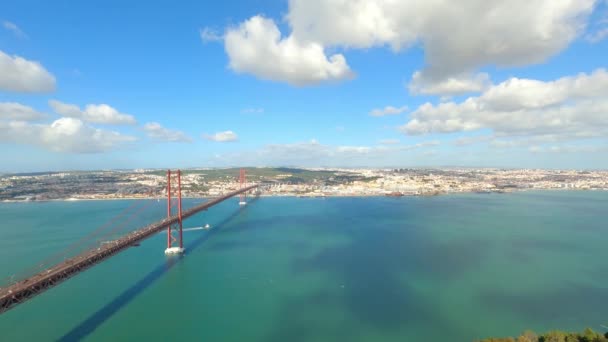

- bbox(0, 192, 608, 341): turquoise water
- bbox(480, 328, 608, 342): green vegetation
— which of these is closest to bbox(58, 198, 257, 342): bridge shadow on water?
bbox(0, 192, 608, 341): turquoise water

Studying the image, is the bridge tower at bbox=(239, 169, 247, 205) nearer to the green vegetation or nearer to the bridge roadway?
the bridge roadway

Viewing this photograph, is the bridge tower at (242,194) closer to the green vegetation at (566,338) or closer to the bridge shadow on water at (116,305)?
the bridge shadow on water at (116,305)

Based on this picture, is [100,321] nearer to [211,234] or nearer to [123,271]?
[123,271]

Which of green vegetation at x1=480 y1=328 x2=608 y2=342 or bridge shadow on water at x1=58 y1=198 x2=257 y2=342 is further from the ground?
green vegetation at x1=480 y1=328 x2=608 y2=342

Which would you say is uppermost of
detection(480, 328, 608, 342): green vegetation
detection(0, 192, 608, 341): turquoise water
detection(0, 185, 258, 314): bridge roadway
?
detection(0, 185, 258, 314): bridge roadway

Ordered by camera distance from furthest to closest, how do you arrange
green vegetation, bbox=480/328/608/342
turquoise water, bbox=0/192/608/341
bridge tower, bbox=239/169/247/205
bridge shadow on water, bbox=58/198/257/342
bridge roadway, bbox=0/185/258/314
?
bridge tower, bbox=239/169/247/205 → turquoise water, bbox=0/192/608/341 → bridge shadow on water, bbox=58/198/257/342 → bridge roadway, bbox=0/185/258/314 → green vegetation, bbox=480/328/608/342

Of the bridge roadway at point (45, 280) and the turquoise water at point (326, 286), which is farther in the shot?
the turquoise water at point (326, 286)

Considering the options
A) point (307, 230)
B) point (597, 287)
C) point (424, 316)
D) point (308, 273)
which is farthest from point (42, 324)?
point (597, 287)

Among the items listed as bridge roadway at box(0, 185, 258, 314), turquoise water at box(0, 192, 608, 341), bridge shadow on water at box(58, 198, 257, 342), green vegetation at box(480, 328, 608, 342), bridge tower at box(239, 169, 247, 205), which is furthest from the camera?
bridge tower at box(239, 169, 247, 205)

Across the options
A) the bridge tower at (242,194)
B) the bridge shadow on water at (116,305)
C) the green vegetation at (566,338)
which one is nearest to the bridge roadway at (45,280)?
the bridge shadow on water at (116,305)
